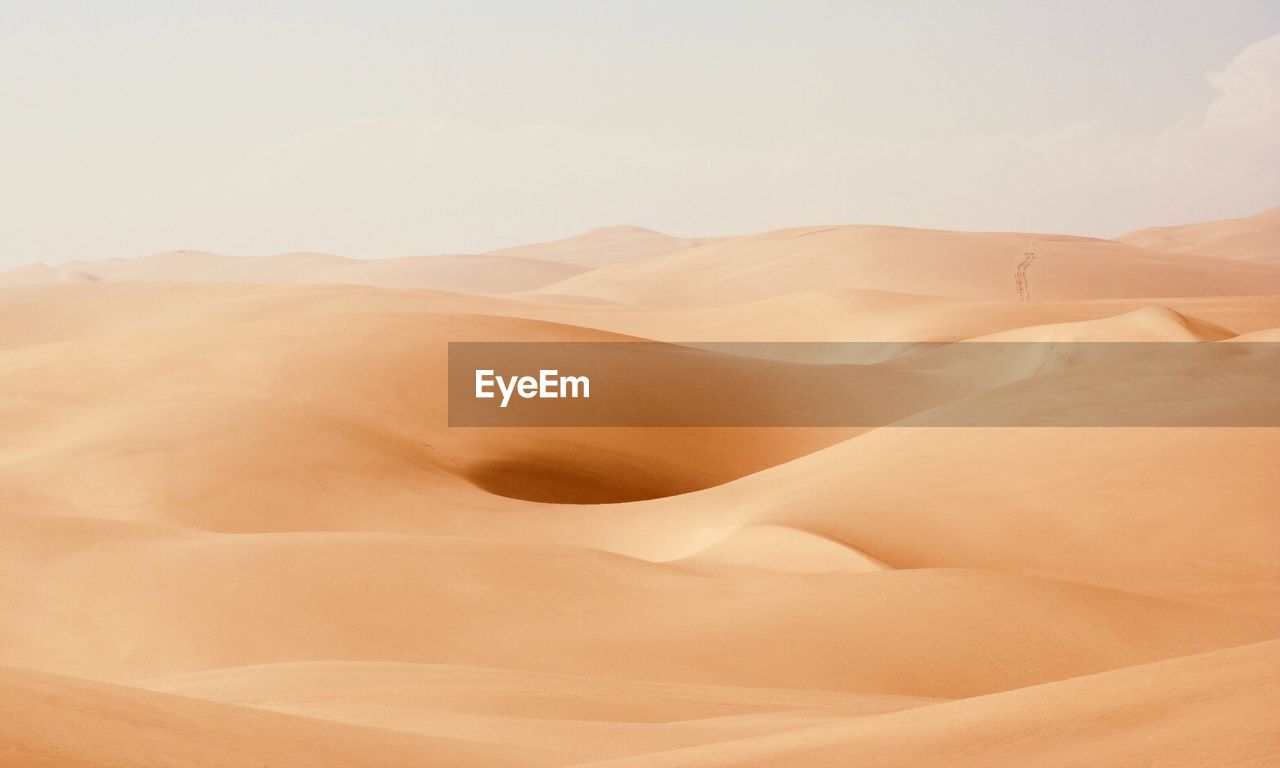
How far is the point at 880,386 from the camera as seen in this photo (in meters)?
27.6

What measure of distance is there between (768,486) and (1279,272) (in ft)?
205

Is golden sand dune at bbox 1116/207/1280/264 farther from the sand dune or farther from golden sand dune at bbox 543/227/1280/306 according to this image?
the sand dune

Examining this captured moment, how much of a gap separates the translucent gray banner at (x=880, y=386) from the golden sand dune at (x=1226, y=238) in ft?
277

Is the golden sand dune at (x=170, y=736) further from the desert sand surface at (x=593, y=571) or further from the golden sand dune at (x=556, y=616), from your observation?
the golden sand dune at (x=556, y=616)

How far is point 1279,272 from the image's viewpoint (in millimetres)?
71375

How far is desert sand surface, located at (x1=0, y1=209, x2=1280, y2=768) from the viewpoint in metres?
3.90

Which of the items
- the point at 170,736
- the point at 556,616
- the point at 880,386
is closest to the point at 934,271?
the point at 880,386

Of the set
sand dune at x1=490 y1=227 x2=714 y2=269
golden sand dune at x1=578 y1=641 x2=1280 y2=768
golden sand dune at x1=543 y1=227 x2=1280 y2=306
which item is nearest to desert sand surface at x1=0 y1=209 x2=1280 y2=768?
golden sand dune at x1=578 y1=641 x2=1280 y2=768

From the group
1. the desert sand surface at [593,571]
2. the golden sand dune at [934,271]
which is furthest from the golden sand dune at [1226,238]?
the desert sand surface at [593,571]

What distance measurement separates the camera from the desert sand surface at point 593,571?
153 inches

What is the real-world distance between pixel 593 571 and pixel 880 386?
57.7ft

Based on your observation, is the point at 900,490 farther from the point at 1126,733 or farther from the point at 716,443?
the point at 1126,733

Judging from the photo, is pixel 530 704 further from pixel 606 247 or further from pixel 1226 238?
pixel 606 247

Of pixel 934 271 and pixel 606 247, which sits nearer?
pixel 934 271
